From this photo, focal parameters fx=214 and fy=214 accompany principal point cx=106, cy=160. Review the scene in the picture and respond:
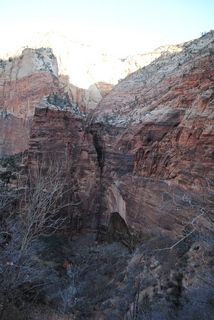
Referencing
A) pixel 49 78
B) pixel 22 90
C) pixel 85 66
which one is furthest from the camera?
pixel 85 66

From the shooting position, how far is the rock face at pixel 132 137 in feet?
36.3

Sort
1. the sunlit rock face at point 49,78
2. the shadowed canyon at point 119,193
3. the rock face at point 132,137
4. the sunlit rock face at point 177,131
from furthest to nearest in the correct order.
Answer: the sunlit rock face at point 49,78 → the rock face at point 132,137 → the sunlit rock face at point 177,131 → the shadowed canyon at point 119,193

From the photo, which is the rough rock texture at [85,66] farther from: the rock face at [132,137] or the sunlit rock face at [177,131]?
the sunlit rock face at [177,131]

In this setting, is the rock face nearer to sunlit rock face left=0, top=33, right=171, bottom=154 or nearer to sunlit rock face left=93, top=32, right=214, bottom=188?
sunlit rock face left=93, top=32, right=214, bottom=188

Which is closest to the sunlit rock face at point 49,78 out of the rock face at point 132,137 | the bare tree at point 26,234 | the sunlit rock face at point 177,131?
the rock face at point 132,137

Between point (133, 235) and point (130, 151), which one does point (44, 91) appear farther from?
point (133, 235)

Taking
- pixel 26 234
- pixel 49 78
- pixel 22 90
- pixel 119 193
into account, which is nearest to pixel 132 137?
pixel 119 193

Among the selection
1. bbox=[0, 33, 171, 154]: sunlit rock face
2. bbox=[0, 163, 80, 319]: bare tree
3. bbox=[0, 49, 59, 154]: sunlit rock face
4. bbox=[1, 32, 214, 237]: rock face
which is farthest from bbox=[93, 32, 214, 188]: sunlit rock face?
bbox=[0, 49, 59, 154]: sunlit rock face

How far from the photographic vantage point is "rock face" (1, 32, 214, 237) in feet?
36.3

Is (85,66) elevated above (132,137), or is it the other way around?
(85,66)

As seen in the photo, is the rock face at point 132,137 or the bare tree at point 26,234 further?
the rock face at point 132,137

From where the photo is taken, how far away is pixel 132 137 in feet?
53.5

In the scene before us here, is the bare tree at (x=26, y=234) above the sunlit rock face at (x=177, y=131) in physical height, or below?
below

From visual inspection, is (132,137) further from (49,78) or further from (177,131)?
(49,78)
